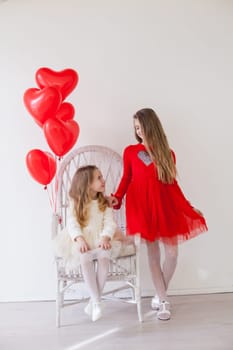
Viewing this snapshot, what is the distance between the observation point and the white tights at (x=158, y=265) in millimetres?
2221

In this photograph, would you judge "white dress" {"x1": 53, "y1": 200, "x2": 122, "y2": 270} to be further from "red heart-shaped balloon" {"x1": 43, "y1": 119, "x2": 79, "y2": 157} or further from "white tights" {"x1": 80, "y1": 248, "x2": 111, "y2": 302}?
"red heart-shaped balloon" {"x1": 43, "y1": 119, "x2": 79, "y2": 157}

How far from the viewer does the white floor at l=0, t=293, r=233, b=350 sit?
1801 mm

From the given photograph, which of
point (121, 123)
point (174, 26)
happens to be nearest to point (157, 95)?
point (121, 123)

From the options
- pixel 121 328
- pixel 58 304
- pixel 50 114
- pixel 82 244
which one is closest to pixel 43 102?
pixel 50 114

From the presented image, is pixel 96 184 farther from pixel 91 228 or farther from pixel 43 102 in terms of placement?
pixel 43 102

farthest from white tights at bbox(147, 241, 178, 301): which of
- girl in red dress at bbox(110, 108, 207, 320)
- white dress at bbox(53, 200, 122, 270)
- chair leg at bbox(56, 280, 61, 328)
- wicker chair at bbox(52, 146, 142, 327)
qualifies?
chair leg at bbox(56, 280, 61, 328)

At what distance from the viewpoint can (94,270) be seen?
2.03 meters

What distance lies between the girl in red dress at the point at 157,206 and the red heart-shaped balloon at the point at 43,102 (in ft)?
1.48

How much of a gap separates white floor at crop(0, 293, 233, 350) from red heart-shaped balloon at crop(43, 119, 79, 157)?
92 cm

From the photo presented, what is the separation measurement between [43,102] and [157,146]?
65 centimetres

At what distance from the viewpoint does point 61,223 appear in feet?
7.64

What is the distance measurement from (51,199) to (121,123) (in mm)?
659

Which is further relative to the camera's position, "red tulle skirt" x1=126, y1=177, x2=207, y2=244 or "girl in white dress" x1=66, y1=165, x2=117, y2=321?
Answer: "red tulle skirt" x1=126, y1=177, x2=207, y2=244

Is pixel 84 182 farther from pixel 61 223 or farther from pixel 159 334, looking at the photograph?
pixel 159 334
